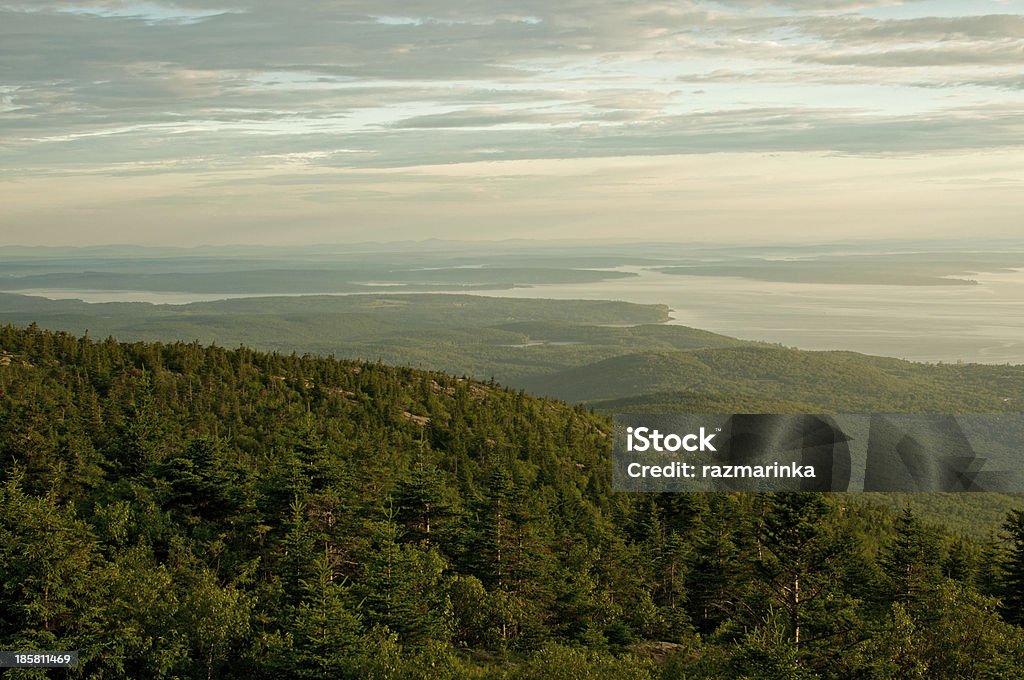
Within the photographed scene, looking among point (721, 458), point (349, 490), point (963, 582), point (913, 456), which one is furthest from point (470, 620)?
point (913, 456)

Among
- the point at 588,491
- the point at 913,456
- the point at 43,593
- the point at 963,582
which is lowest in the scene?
the point at 913,456

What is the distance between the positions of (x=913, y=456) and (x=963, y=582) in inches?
5895

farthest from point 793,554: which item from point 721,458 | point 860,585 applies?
point 721,458

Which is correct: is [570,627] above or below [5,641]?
below

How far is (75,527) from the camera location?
39344mm

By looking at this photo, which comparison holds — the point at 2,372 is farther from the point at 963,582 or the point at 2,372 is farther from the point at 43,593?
the point at 963,582

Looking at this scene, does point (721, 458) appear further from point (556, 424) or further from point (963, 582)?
point (963, 582)

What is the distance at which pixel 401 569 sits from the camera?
41250 mm

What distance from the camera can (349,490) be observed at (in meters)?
55.3

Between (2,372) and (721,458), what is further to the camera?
(721,458)

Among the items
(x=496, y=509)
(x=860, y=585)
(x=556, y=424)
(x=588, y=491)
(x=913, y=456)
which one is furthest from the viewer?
(x=913, y=456)

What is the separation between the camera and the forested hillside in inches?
1330

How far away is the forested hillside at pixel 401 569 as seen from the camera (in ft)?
111

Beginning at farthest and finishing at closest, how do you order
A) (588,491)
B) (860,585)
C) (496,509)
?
(588,491) → (496,509) → (860,585)
